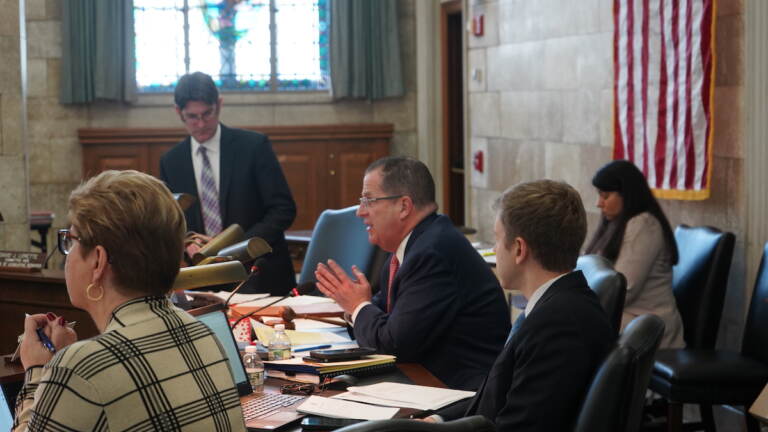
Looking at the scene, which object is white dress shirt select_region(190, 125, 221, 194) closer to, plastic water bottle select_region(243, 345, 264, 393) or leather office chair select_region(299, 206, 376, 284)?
leather office chair select_region(299, 206, 376, 284)

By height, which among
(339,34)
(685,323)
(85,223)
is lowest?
(685,323)

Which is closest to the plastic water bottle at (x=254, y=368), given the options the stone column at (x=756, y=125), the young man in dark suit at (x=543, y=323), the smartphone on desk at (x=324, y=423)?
the smartphone on desk at (x=324, y=423)

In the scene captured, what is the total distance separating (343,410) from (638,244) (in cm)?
245

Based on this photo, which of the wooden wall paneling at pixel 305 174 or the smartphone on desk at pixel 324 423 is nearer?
the smartphone on desk at pixel 324 423

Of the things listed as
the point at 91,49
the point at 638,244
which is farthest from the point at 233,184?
the point at 91,49

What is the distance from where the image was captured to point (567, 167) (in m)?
6.34

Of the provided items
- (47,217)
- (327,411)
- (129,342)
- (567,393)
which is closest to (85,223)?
(129,342)

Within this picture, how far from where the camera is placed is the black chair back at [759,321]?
405 cm

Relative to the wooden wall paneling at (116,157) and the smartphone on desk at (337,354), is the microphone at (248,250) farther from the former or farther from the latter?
the wooden wall paneling at (116,157)

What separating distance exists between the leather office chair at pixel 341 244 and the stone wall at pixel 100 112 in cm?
477

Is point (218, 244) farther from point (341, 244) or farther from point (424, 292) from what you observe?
point (341, 244)

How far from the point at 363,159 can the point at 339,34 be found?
1.11m

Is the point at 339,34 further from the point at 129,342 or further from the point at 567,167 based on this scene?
the point at 129,342

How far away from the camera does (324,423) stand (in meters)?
2.28
